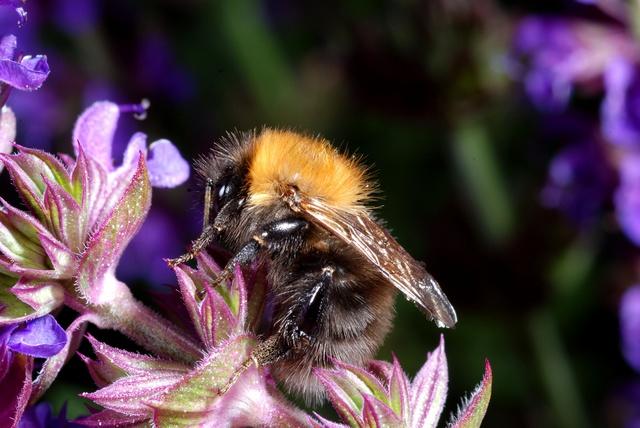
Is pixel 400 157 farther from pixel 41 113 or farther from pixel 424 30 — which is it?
pixel 41 113

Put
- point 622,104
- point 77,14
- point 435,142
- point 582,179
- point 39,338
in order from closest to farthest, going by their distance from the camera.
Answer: point 39,338, point 622,104, point 582,179, point 77,14, point 435,142

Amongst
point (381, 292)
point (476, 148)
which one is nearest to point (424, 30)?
point (476, 148)

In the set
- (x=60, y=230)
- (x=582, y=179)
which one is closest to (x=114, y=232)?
(x=60, y=230)

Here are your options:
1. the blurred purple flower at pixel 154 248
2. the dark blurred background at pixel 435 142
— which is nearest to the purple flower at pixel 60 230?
the dark blurred background at pixel 435 142

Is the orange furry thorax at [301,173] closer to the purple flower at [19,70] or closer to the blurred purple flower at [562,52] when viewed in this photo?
the purple flower at [19,70]

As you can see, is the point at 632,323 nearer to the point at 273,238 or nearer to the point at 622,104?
the point at 622,104

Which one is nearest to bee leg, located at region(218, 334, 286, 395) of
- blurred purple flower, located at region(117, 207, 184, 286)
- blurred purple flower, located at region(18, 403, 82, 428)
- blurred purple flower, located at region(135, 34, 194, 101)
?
blurred purple flower, located at region(18, 403, 82, 428)
